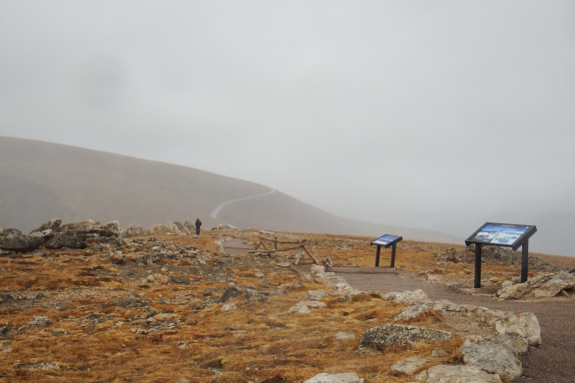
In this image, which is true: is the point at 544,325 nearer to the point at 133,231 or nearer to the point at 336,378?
the point at 336,378

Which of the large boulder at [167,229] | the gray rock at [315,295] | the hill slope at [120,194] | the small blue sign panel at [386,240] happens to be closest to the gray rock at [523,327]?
the gray rock at [315,295]

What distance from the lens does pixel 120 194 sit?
116062 mm

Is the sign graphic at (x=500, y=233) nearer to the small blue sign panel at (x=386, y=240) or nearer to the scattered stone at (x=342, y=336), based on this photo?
the small blue sign panel at (x=386, y=240)

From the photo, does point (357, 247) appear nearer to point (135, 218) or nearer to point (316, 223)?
point (135, 218)

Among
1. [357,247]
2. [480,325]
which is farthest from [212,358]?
[357,247]

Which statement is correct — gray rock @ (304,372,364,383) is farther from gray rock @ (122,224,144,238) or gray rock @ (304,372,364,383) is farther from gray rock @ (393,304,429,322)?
gray rock @ (122,224,144,238)

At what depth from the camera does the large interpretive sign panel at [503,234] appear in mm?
11484

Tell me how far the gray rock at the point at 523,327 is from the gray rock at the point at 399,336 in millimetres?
1188

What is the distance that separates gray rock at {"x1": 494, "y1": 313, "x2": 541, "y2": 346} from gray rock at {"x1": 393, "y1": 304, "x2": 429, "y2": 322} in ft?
4.63

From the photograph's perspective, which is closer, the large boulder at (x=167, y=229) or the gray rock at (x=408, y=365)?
the gray rock at (x=408, y=365)

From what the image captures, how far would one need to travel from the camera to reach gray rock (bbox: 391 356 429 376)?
5016 mm

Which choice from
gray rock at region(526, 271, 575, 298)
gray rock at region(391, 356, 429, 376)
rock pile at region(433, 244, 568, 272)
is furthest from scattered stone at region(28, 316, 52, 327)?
rock pile at region(433, 244, 568, 272)

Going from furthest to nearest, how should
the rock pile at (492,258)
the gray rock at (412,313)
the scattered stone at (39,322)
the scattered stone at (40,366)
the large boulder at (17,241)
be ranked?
the rock pile at (492,258) < the large boulder at (17,241) < the scattered stone at (39,322) < the gray rock at (412,313) < the scattered stone at (40,366)

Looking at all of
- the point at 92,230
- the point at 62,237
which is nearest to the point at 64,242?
the point at 62,237
